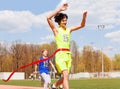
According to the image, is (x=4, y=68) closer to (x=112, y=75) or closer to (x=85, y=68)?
(x=85, y=68)

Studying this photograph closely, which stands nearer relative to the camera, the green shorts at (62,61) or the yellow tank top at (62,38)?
the green shorts at (62,61)

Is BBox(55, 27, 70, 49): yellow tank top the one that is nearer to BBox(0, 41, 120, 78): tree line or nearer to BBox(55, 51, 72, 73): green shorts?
BBox(55, 51, 72, 73): green shorts

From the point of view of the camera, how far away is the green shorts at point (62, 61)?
8.08 m

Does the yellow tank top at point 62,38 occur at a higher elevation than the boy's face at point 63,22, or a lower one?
lower

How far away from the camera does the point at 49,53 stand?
101438mm

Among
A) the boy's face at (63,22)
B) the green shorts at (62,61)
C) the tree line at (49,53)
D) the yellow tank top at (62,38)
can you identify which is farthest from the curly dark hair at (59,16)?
the tree line at (49,53)

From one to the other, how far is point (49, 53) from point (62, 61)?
93403 millimetres

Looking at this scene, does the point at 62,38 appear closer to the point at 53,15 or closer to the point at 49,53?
the point at 53,15

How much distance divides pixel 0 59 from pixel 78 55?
91.8 feet

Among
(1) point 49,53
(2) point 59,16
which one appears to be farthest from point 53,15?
(1) point 49,53

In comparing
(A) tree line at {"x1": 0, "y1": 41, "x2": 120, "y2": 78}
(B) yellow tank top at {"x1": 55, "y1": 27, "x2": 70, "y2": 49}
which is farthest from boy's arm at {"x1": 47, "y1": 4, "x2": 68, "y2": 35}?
(A) tree line at {"x1": 0, "y1": 41, "x2": 120, "y2": 78}

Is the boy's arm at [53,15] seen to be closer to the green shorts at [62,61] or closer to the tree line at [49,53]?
the green shorts at [62,61]

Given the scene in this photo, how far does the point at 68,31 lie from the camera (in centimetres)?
848

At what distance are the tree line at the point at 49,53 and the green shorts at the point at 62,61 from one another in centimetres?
6928
